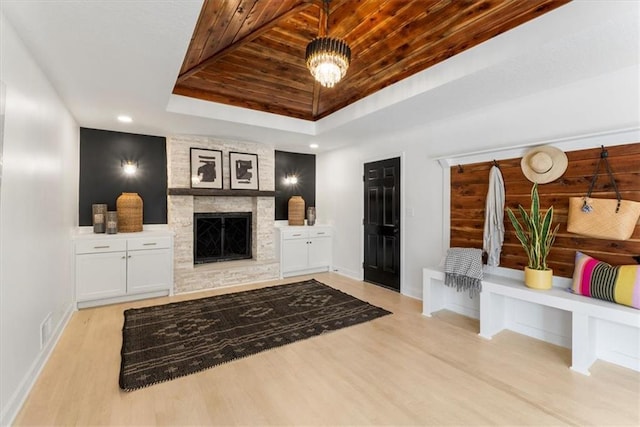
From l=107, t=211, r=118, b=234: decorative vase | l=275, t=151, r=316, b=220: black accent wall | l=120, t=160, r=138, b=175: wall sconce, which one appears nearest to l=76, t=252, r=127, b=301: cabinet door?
l=107, t=211, r=118, b=234: decorative vase

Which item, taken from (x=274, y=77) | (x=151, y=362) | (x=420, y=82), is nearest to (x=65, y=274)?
(x=151, y=362)

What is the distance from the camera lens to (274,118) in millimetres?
4219

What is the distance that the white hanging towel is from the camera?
10.3 feet

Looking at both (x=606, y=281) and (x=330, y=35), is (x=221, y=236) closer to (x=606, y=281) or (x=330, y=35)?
(x=330, y=35)

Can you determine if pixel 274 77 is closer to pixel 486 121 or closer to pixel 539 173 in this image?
pixel 486 121

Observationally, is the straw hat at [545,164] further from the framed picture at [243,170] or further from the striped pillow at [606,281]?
→ the framed picture at [243,170]

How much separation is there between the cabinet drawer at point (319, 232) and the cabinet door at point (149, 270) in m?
2.34

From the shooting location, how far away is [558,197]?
9.17 ft

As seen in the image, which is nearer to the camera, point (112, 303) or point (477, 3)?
point (477, 3)

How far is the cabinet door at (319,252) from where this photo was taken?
5.49 metres

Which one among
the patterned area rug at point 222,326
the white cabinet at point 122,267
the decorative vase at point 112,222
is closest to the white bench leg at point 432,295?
the patterned area rug at point 222,326

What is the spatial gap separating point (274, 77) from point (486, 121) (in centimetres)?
244

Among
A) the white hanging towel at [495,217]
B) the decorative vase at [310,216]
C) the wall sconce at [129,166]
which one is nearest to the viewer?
the white hanging towel at [495,217]

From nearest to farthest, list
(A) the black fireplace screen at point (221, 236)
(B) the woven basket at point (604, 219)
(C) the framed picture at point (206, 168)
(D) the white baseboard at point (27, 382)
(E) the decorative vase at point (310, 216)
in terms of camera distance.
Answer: (D) the white baseboard at point (27, 382), (B) the woven basket at point (604, 219), (C) the framed picture at point (206, 168), (A) the black fireplace screen at point (221, 236), (E) the decorative vase at point (310, 216)
